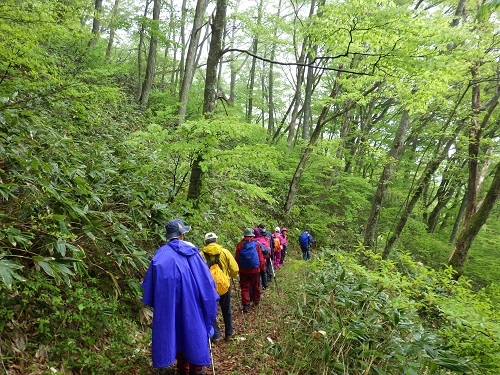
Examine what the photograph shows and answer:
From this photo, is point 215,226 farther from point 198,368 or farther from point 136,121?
point 136,121

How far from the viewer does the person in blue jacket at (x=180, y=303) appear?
9.50 ft

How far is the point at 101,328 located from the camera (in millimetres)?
3496

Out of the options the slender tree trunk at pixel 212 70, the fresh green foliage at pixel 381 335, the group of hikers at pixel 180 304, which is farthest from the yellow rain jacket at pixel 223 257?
the slender tree trunk at pixel 212 70

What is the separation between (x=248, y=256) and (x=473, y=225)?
593cm

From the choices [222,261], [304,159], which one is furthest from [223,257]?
[304,159]

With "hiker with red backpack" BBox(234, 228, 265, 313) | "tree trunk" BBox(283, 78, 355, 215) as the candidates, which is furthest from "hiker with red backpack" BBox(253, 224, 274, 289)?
"tree trunk" BBox(283, 78, 355, 215)

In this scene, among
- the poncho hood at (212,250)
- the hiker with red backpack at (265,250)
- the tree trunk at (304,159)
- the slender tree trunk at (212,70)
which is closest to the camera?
the poncho hood at (212,250)

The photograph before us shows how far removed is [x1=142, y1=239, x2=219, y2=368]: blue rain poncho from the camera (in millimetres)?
2895

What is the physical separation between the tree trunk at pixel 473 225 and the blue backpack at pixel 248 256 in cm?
519

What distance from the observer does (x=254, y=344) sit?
14.5 ft

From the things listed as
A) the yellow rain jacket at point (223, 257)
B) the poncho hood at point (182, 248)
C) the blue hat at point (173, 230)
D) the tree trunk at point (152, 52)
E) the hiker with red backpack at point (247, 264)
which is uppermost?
the tree trunk at point (152, 52)

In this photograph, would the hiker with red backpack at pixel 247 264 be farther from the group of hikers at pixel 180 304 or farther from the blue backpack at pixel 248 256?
the group of hikers at pixel 180 304

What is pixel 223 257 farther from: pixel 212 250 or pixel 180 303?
pixel 180 303

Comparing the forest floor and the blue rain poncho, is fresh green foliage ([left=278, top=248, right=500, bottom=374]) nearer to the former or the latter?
the forest floor
